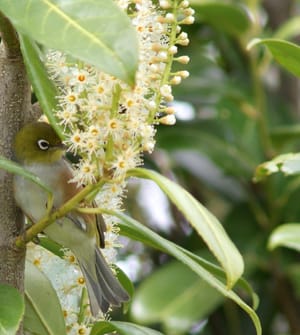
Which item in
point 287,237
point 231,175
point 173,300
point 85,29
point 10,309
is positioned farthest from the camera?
point 231,175

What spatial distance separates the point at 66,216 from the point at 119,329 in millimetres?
164

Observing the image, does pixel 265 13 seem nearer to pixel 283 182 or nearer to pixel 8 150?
pixel 283 182

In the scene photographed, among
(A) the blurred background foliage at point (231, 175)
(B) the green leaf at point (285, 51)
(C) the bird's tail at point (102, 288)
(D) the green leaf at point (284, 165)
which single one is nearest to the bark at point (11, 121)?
(C) the bird's tail at point (102, 288)

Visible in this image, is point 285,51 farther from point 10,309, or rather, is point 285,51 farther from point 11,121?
point 10,309

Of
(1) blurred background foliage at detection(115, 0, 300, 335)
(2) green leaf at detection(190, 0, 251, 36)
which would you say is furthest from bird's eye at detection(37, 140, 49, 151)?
(2) green leaf at detection(190, 0, 251, 36)

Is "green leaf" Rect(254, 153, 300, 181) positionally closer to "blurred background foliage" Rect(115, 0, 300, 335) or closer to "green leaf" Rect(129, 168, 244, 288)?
"green leaf" Rect(129, 168, 244, 288)

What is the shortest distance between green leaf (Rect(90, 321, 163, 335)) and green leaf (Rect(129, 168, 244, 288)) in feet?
0.67

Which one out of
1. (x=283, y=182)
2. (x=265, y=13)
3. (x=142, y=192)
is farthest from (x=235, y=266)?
(x=265, y=13)

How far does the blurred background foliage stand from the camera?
2.61 metres

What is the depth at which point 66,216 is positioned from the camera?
4.07 ft

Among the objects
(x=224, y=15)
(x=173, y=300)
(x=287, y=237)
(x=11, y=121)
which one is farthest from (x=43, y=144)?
(x=224, y=15)

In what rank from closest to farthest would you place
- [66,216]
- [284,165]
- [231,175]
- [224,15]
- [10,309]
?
1. [10,309]
2. [66,216]
3. [284,165]
4. [224,15]
5. [231,175]

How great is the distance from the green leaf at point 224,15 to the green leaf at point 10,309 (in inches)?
61.4

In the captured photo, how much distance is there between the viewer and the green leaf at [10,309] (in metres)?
1.09
